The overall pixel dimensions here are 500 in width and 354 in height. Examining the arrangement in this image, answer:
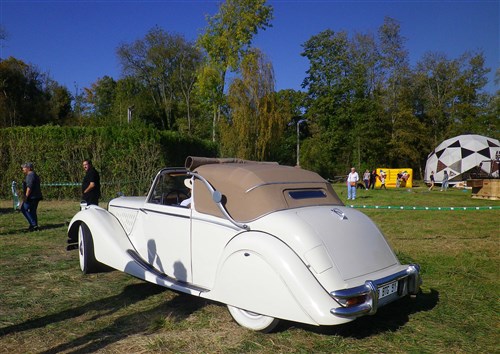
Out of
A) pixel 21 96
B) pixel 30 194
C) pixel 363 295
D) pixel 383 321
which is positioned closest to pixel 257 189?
pixel 363 295

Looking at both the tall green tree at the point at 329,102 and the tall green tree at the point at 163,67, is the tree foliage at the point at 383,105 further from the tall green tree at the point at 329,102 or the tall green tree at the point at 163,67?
the tall green tree at the point at 163,67

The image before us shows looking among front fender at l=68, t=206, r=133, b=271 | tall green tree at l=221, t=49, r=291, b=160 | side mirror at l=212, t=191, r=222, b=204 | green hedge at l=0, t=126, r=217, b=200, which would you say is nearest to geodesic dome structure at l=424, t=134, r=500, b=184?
tall green tree at l=221, t=49, r=291, b=160

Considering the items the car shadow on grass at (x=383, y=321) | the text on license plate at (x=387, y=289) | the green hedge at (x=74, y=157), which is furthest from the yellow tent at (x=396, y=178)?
the text on license plate at (x=387, y=289)

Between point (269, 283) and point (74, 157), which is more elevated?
point (74, 157)

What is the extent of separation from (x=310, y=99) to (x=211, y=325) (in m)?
49.4

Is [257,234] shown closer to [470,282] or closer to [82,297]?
[82,297]

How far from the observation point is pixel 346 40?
1943 inches

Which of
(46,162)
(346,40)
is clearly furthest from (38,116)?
(346,40)

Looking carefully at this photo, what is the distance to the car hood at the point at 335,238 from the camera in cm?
374

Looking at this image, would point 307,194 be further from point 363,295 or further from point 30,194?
point 30,194

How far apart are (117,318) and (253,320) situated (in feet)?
4.93

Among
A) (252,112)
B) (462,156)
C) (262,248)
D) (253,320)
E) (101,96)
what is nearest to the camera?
(262,248)

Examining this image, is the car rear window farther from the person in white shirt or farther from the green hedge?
the person in white shirt

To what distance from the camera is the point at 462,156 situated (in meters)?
37.3
